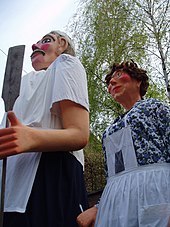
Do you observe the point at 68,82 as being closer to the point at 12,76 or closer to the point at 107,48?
the point at 12,76

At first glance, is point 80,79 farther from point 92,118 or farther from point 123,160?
point 92,118

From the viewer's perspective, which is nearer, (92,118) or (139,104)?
(139,104)

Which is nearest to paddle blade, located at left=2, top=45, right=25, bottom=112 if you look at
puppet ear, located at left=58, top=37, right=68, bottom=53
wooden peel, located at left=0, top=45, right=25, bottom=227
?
wooden peel, located at left=0, top=45, right=25, bottom=227

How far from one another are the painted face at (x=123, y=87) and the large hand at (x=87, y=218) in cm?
48

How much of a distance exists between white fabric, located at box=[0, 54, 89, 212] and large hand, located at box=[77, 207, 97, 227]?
18 centimetres

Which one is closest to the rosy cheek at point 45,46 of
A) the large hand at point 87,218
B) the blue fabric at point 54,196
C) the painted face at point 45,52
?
the painted face at point 45,52

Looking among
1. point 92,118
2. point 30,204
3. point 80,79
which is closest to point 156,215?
point 30,204

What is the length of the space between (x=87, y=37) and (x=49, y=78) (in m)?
6.62

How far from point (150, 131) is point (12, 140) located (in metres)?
0.53

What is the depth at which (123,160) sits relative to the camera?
121 centimetres

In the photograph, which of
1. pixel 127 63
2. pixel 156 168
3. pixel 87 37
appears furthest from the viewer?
pixel 87 37

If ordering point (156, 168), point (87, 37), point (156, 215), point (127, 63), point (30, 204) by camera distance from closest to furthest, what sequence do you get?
point (30, 204) < point (156, 215) < point (156, 168) < point (127, 63) < point (87, 37)

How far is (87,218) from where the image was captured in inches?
43.6

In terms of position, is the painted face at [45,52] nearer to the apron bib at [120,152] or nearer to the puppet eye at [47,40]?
the puppet eye at [47,40]
